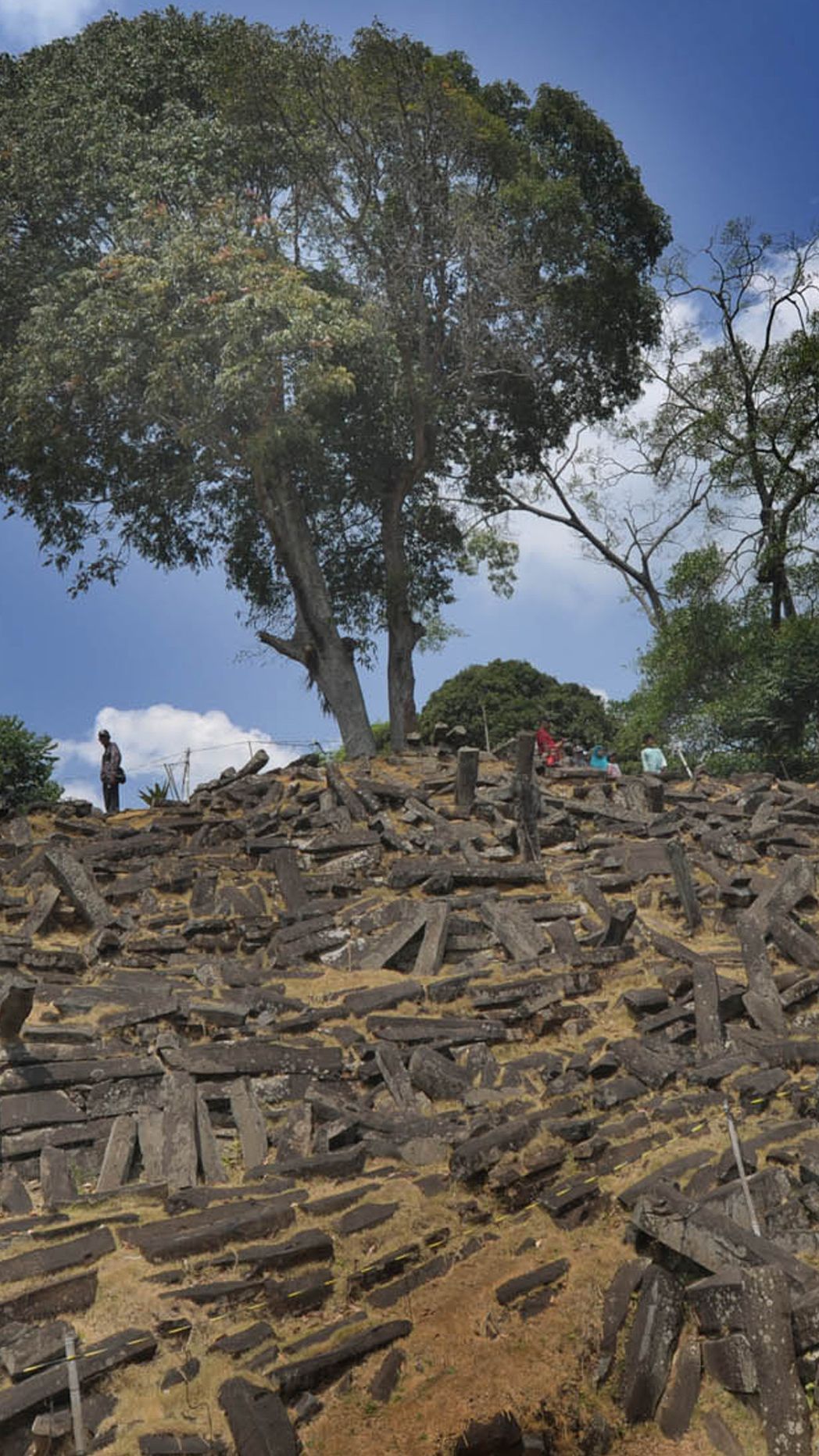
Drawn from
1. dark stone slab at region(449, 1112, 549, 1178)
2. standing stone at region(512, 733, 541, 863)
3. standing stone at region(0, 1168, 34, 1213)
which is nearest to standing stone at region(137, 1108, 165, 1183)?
standing stone at region(0, 1168, 34, 1213)

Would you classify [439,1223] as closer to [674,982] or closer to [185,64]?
[674,982]

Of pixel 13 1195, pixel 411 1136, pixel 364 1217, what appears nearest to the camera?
pixel 364 1217

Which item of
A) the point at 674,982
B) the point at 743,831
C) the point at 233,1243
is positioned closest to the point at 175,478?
the point at 743,831

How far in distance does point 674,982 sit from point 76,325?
17106 mm

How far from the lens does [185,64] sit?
2434 cm

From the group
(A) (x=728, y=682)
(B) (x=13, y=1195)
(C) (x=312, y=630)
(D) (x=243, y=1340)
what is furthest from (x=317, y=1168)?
(A) (x=728, y=682)

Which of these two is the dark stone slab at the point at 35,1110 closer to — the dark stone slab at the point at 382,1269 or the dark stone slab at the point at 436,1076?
the dark stone slab at the point at 436,1076

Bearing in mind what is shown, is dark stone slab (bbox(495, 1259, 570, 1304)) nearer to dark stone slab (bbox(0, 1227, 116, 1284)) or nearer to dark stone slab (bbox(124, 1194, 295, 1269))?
dark stone slab (bbox(124, 1194, 295, 1269))

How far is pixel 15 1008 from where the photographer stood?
27.9ft

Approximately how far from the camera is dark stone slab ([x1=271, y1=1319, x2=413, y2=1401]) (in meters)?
5.53

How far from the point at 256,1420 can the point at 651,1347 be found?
2.18 meters

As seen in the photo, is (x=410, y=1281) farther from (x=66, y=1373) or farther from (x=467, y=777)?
(x=467, y=777)

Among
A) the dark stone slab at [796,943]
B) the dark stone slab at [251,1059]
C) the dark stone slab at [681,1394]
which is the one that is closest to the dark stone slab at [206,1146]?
the dark stone slab at [251,1059]

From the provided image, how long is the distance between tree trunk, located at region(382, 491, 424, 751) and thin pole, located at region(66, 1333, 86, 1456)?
61.0 feet
